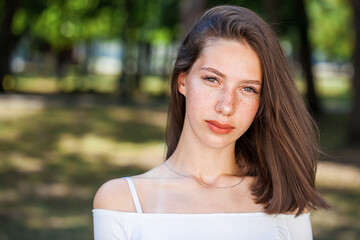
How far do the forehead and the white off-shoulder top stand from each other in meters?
0.56

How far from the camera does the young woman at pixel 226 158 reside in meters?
2.15

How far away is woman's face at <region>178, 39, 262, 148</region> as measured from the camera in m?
2.21

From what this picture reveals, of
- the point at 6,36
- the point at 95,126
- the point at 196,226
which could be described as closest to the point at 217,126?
the point at 196,226

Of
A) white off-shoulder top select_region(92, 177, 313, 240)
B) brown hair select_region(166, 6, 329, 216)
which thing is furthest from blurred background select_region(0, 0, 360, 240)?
white off-shoulder top select_region(92, 177, 313, 240)

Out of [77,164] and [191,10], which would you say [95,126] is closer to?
[77,164]

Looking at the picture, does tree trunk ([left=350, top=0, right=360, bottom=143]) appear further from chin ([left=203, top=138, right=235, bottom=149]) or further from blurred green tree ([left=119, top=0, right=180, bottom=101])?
blurred green tree ([left=119, top=0, right=180, bottom=101])

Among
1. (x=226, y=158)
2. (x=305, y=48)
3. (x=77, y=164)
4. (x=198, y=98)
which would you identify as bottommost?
(x=77, y=164)

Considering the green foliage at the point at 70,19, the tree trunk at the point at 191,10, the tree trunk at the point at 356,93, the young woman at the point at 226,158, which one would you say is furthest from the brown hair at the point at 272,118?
the green foliage at the point at 70,19

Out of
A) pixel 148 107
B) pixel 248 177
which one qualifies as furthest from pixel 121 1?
pixel 248 177

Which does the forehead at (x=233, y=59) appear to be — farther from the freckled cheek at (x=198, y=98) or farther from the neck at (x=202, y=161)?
the neck at (x=202, y=161)

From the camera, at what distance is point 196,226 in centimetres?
218

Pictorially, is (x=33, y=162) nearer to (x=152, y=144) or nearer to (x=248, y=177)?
(x=152, y=144)

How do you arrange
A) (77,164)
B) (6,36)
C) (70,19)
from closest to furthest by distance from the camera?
(77,164), (6,36), (70,19)

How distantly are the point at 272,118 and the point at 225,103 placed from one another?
0.30 m
